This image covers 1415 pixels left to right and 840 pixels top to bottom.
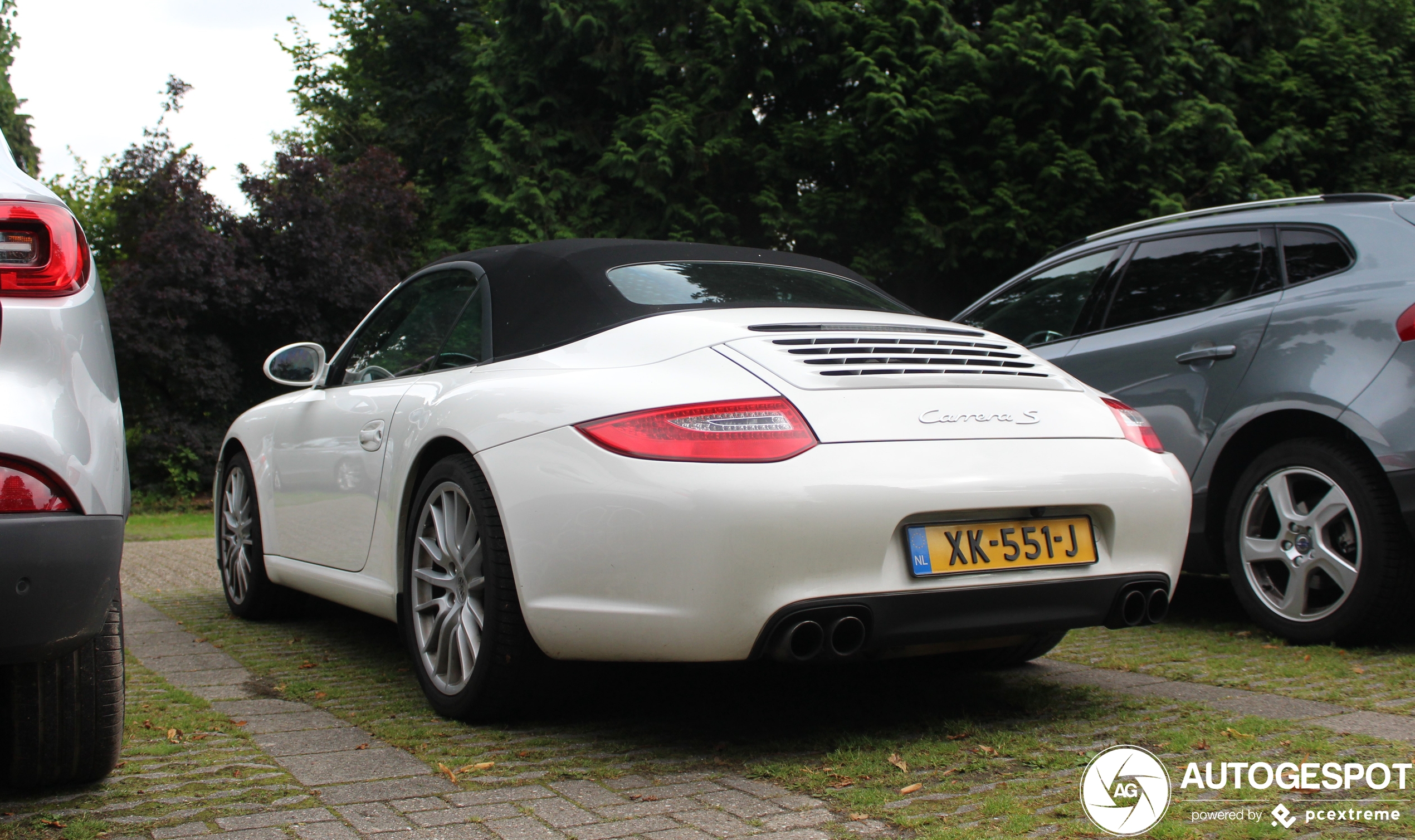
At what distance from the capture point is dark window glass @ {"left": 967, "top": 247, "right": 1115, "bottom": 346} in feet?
18.8

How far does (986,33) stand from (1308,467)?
13.3m

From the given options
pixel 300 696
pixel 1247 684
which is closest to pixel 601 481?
pixel 300 696

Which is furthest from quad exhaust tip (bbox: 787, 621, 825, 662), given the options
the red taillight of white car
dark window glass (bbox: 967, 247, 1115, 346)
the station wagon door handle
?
dark window glass (bbox: 967, 247, 1115, 346)

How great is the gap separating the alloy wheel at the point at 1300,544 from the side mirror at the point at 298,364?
376 centimetres

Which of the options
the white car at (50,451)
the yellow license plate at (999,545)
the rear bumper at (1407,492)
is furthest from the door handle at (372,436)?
the rear bumper at (1407,492)

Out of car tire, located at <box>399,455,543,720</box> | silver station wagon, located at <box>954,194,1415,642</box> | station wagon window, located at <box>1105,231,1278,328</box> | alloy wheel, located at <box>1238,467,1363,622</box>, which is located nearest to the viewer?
car tire, located at <box>399,455,543,720</box>

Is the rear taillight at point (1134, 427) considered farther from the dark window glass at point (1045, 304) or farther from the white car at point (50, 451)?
the white car at point (50, 451)

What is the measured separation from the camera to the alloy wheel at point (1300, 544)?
438 centimetres

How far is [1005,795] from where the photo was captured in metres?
2.70

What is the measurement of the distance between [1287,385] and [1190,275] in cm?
86

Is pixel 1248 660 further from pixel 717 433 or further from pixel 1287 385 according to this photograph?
pixel 717 433

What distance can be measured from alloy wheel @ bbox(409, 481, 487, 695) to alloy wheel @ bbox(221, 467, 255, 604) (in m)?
2.03

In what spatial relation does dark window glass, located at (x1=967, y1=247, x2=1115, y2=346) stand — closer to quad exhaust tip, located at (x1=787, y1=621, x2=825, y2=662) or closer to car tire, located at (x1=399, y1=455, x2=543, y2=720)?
car tire, located at (x1=399, y1=455, x2=543, y2=720)

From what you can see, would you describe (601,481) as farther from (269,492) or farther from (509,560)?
(269,492)
